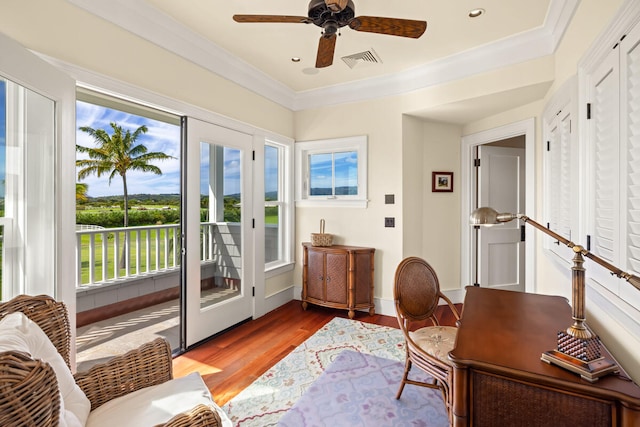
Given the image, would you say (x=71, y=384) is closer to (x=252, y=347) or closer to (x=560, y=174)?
(x=252, y=347)

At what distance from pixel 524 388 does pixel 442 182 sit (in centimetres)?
324

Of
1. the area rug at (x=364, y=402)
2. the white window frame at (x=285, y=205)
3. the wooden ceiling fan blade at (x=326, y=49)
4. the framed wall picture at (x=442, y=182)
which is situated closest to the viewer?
the area rug at (x=364, y=402)

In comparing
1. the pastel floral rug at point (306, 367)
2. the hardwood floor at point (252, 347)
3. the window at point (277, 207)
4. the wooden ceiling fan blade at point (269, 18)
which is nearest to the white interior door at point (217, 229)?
the hardwood floor at point (252, 347)

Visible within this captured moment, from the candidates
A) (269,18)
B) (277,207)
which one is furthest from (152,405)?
(277,207)

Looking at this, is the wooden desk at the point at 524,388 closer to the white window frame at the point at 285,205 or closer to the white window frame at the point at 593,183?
the white window frame at the point at 593,183

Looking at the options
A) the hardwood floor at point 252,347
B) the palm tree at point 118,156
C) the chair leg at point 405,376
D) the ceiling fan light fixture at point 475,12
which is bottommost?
the hardwood floor at point 252,347

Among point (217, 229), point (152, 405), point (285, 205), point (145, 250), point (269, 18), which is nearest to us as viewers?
point (152, 405)

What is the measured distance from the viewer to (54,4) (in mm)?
1866

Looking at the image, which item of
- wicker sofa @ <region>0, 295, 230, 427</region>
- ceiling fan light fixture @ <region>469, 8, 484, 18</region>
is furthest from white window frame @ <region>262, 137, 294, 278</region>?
wicker sofa @ <region>0, 295, 230, 427</region>

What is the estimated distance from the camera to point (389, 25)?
6.25 feet

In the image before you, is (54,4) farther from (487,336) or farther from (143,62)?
(487,336)

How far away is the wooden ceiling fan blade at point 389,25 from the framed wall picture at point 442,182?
230 cm

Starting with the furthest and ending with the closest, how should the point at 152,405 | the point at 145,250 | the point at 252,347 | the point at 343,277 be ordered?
the point at 145,250 → the point at 343,277 → the point at 252,347 → the point at 152,405

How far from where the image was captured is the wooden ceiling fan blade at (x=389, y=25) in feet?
6.05
